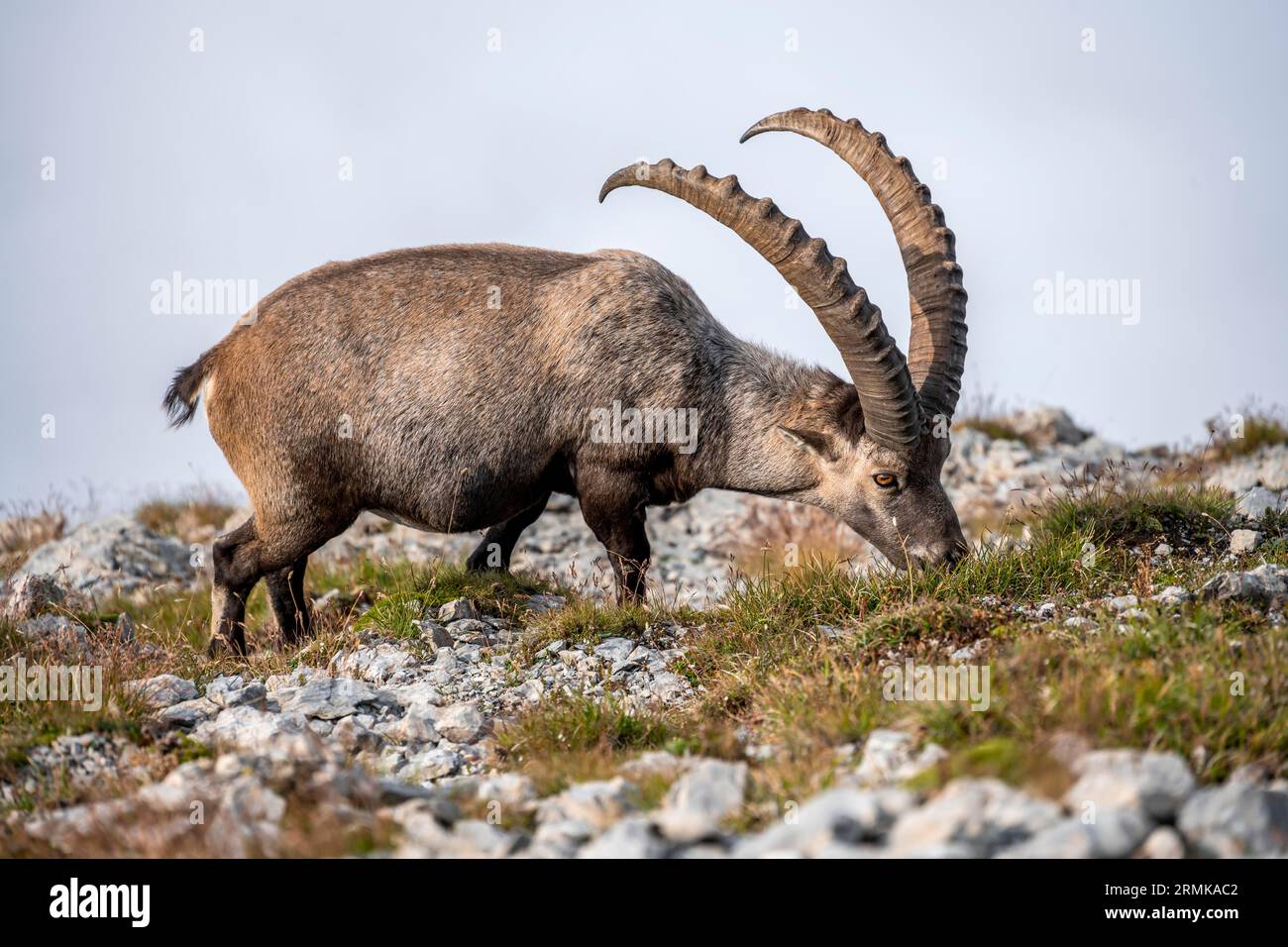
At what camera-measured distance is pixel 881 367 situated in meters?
7.75

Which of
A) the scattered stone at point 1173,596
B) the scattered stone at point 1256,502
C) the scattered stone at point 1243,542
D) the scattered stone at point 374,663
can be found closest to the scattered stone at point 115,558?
the scattered stone at point 374,663

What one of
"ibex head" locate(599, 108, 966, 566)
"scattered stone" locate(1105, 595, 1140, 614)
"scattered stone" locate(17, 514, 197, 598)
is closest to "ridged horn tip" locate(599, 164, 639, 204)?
"ibex head" locate(599, 108, 966, 566)

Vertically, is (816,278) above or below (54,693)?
above

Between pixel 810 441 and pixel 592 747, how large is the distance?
3464 millimetres

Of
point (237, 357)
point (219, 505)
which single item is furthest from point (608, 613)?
point (219, 505)

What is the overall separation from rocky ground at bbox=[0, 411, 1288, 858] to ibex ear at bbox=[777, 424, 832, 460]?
137 cm

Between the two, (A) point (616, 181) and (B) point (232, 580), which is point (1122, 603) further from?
(B) point (232, 580)

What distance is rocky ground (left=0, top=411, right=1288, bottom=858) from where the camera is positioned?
3.85 metres
